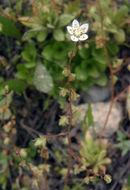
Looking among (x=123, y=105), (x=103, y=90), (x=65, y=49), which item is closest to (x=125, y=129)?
(x=123, y=105)

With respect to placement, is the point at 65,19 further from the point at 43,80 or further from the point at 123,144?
the point at 123,144

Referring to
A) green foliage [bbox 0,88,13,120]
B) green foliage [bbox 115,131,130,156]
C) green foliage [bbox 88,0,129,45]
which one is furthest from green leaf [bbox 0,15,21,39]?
green foliage [bbox 115,131,130,156]

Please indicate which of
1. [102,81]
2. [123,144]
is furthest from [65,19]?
[123,144]

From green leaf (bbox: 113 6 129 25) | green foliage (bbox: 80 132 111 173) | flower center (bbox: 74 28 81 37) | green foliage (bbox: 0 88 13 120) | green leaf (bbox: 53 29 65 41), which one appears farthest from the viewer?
green leaf (bbox: 113 6 129 25)

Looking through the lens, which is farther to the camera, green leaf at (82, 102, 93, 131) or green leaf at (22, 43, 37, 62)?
green leaf at (22, 43, 37, 62)

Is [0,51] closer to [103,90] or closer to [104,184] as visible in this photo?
[103,90]

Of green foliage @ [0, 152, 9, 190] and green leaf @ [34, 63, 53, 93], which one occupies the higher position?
green leaf @ [34, 63, 53, 93]

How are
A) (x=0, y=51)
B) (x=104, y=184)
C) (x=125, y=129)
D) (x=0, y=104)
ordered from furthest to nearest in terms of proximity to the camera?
(x=0, y=51), (x=125, y=129), (x=104, y=184), (x=0, y=104)

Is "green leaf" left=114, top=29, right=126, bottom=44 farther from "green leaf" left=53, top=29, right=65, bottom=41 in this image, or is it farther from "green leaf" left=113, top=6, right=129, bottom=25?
"green leaf" left=53, top=29, right=65, bottom=41
